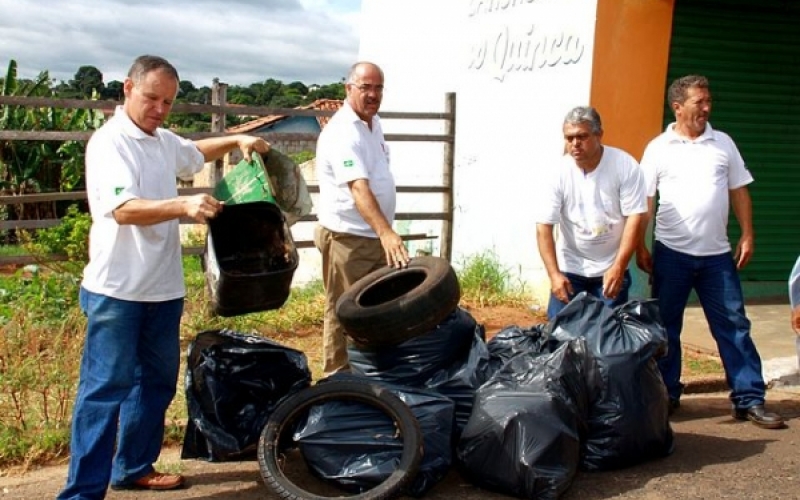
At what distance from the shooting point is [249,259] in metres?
4.96

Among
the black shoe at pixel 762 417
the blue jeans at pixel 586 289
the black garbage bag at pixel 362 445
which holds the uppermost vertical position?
the blue jeans at pixel 586 289

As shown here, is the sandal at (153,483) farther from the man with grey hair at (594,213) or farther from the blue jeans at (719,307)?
the blue jeans at (719,307)

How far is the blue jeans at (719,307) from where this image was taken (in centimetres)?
586

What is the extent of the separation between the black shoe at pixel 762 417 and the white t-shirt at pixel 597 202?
1.28m

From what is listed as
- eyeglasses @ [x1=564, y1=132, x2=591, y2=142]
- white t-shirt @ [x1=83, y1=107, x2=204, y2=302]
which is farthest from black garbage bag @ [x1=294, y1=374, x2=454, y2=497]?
eyeglasses @ [x1=564, y1=132, x2=591, y2=142]

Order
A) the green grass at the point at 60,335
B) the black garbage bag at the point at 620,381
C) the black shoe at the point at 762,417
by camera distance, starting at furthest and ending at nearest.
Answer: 1. the black shoe at the point at 762,417
2. the green grass at the point at 60,335
3. the black garbage bag at the point at 620,381

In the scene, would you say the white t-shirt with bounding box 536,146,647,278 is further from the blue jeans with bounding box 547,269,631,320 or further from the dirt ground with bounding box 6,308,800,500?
the dirt ground with bounding box 6,308,800,500

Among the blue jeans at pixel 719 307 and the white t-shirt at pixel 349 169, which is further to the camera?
the blue jeans at pixel 719 307

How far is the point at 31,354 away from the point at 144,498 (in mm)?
1839

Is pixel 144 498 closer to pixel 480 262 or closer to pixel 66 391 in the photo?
pixel 66 391

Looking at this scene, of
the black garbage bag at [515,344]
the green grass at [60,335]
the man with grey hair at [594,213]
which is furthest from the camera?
the man with grey hair at [594,213]

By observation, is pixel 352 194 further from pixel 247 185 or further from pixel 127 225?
pixel 127 225

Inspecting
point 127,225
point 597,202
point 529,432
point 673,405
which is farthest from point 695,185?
point 127,225

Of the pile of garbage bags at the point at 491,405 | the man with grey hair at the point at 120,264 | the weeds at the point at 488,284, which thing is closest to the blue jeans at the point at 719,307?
the pile of garbage bags at the point at 491,405
